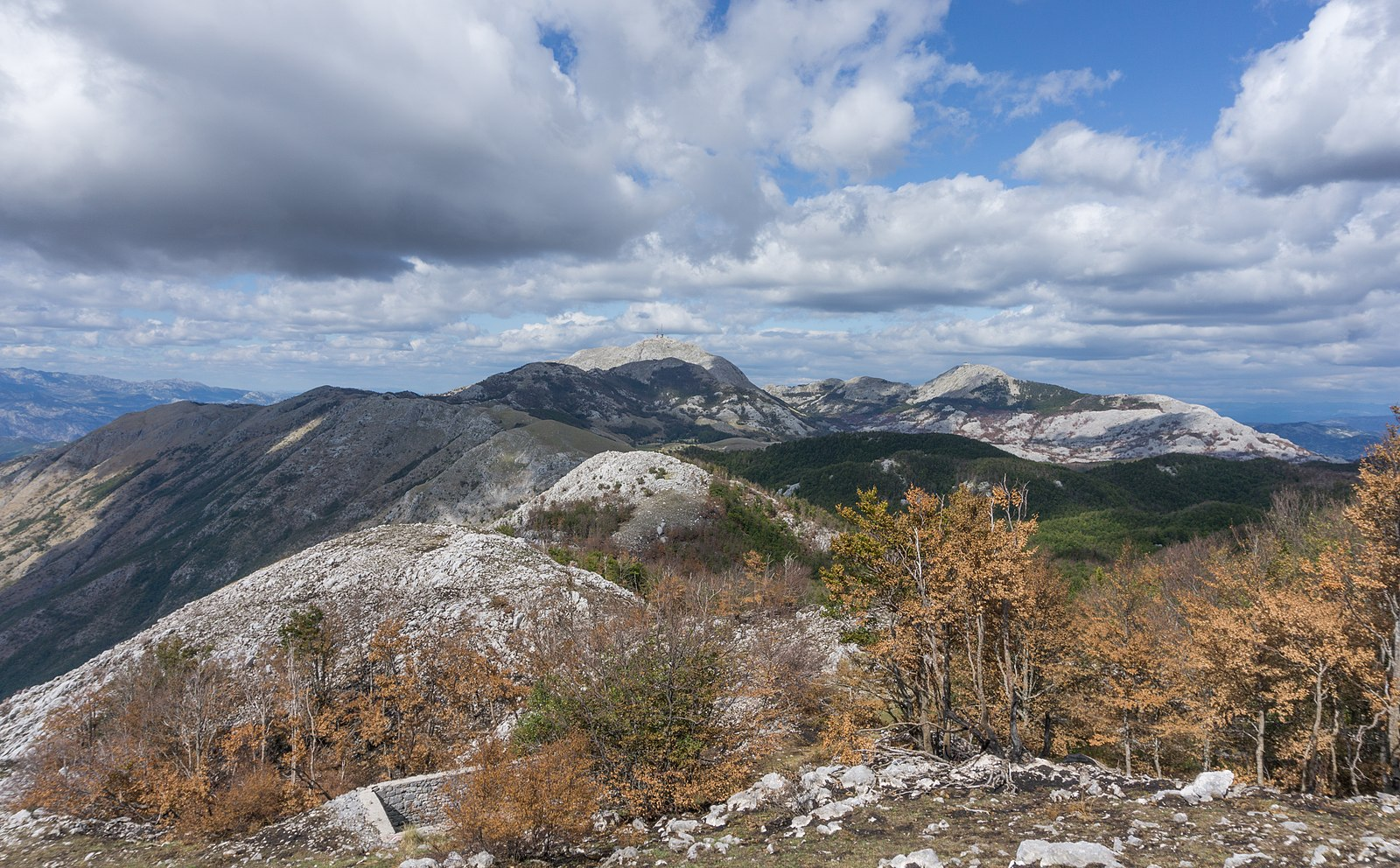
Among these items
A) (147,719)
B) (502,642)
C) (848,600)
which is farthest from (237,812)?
(848,600)

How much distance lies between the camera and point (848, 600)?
22.4 metres

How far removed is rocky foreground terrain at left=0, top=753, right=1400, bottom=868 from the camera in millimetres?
12367

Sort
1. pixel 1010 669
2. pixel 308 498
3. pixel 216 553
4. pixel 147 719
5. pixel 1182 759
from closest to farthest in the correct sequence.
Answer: pixel 1010 669
pixel 1182 759
pixel 147 719
pixel 216 553
pixel 308 498

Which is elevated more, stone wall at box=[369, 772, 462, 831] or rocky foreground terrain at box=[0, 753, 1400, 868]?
rocky foreground terrain at box=[0, 753, 1400, 868]

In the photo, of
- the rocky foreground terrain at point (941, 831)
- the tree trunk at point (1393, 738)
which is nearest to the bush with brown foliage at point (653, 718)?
the rocky foreground terrain at point (941, 831)

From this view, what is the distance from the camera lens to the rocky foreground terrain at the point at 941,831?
12.4 metres

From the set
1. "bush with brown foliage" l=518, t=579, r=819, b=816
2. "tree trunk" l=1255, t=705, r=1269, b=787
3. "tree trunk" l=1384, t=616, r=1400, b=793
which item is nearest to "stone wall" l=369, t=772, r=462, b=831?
"bush with brown foliage" l=518, t=579, r=819, b=816

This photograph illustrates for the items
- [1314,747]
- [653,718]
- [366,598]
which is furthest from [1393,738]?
[366,598]

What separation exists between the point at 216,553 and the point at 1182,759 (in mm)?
199794

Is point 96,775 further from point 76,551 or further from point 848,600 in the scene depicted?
point 76,551

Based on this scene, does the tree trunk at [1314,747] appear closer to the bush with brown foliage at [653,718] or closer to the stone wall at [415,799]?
the bush with brown foliage at [653,718]

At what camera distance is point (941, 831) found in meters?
15.2

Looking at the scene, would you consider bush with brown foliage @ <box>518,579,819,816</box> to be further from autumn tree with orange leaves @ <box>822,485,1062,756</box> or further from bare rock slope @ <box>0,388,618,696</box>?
bare rock slope @ <box>0,388,618,696</box>

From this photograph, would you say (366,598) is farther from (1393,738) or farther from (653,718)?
(1393,738)
